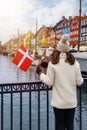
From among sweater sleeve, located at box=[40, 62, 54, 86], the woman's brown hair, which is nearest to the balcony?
sweater sleeve, located at box=[40, 62, 54, 86]

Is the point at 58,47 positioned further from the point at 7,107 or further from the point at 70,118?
the point at 7,107

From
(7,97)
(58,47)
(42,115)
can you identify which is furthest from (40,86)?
(7,97)

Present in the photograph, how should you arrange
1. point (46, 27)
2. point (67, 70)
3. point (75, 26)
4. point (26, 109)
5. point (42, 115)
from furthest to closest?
point (46, 27), point (75, 26), point (26, 109), point (42, 115), point (67, 70)

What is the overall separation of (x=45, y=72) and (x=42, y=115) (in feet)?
38.1

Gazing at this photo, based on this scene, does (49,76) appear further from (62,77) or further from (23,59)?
(23,59)

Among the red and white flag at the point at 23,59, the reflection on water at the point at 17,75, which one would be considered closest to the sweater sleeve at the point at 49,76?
the red and white flag at the point at 23,59

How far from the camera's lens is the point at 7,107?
18.6 meters

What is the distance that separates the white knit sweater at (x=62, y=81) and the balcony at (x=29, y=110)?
2.26ft

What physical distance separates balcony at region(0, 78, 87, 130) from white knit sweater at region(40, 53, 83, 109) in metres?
0.69

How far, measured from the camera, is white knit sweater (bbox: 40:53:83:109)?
457 cm

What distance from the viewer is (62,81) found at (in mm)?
4609

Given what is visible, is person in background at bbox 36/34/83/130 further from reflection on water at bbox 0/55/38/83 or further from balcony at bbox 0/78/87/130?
reflection on water at bbox 0/55/38/83

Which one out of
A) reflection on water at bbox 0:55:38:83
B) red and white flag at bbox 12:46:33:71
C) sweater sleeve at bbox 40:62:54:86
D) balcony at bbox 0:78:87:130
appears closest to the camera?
sweater sleeve at bbox 40:62:54:86

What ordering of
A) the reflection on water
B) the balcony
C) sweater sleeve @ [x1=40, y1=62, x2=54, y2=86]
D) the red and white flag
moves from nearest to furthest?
sweater sleeve @ [x1=40, y1=62, x2=54, y2=86] < the balcony < the red and white flag < the reflection on water
